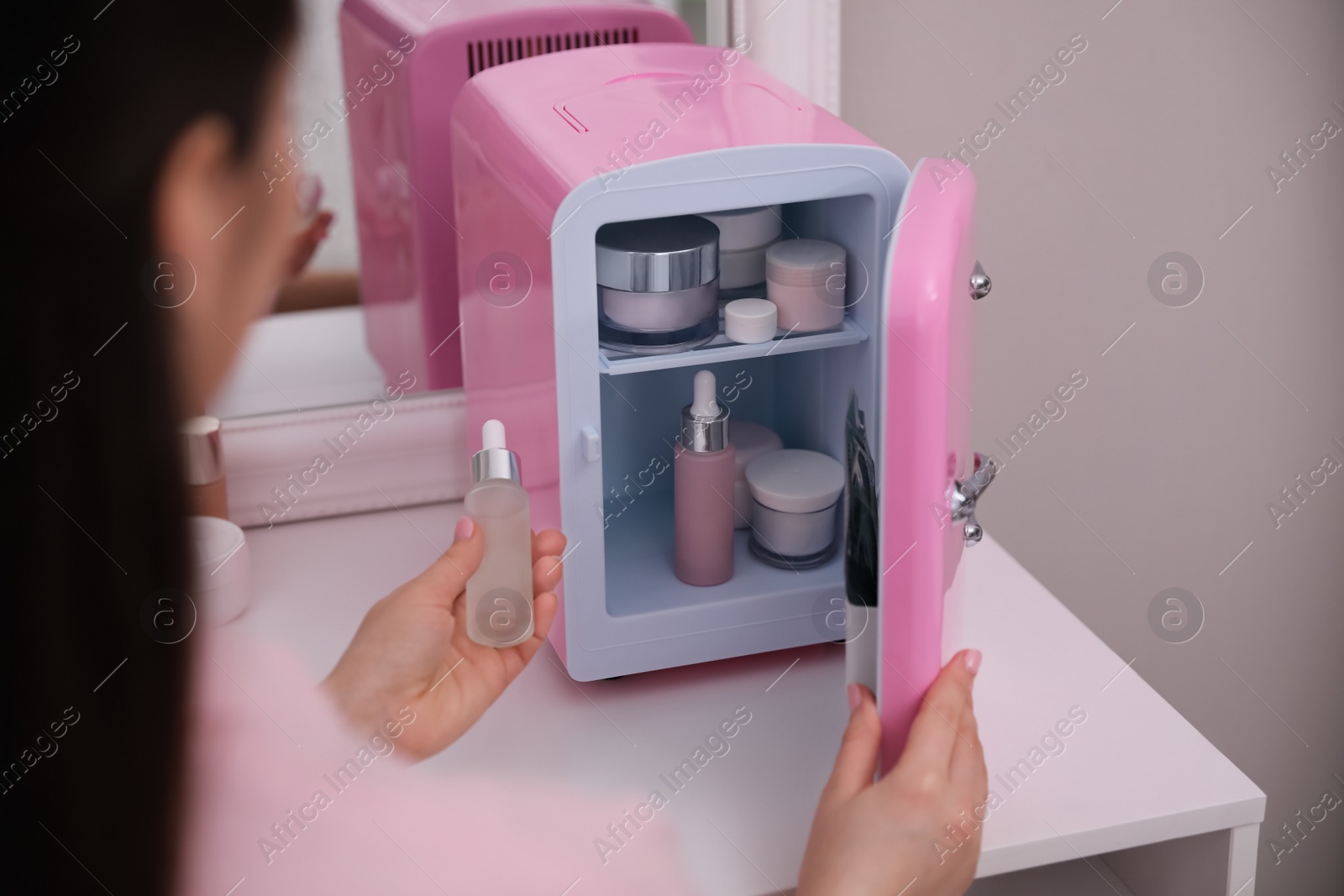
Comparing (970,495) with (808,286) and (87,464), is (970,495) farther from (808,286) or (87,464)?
(87,464)

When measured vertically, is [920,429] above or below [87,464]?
below

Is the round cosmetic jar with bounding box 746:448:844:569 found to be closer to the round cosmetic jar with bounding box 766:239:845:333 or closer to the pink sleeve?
the round cosmetic jar with bounding box 766:239:845:333

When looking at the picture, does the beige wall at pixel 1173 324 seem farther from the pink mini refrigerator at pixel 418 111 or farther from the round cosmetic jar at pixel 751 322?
the round cosmetic jar at pixel 751 322

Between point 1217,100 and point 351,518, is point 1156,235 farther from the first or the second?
point 351,518

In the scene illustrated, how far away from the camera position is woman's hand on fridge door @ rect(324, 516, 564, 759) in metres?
0.76

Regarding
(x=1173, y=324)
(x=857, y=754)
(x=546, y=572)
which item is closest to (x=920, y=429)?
(x=857, y=754)

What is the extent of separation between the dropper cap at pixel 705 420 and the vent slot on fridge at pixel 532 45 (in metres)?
0.33

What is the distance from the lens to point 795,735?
0.81 meters

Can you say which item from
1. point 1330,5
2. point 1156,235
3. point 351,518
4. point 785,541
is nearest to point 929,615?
point 785,541

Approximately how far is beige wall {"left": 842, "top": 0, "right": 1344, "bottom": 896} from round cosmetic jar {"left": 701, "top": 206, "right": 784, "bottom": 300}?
1.30 ft

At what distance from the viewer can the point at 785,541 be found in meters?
0.88

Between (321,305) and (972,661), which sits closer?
(972,661)

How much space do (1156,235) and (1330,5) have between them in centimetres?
28

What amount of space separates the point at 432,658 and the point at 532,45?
19.6 inches
